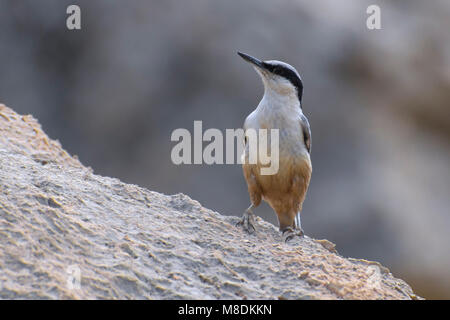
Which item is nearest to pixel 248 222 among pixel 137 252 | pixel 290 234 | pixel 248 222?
pixel 248 222

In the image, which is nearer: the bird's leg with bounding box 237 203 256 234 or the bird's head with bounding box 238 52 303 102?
the bird's leg with bounding box 237 203 256 234

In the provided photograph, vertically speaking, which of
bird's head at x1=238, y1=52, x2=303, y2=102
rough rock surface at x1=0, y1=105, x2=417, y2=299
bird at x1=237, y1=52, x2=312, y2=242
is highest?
bird's head at x1=238, y1=52, x2=303, y2=102

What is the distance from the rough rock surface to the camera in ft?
9.69

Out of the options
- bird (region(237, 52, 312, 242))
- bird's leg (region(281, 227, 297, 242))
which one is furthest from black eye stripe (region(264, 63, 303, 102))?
bird's leg (region(281, 227, 297, 242))

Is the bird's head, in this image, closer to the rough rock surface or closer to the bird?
the bird

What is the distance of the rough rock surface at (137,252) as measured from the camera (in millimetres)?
2953

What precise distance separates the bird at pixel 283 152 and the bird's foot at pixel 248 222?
1.29ft

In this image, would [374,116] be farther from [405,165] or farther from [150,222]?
[150,222]

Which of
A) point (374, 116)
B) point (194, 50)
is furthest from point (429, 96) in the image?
point (194, 50)

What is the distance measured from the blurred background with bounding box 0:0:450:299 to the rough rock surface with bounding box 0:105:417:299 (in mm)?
7591

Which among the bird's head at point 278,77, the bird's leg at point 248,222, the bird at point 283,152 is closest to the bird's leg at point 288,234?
the bird at point 283,152

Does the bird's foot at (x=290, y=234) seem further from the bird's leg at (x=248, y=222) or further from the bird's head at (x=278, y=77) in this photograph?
the bird's head at (x=278, y=77)

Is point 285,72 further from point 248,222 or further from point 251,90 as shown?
point 251,90

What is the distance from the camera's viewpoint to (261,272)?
3.41 m
